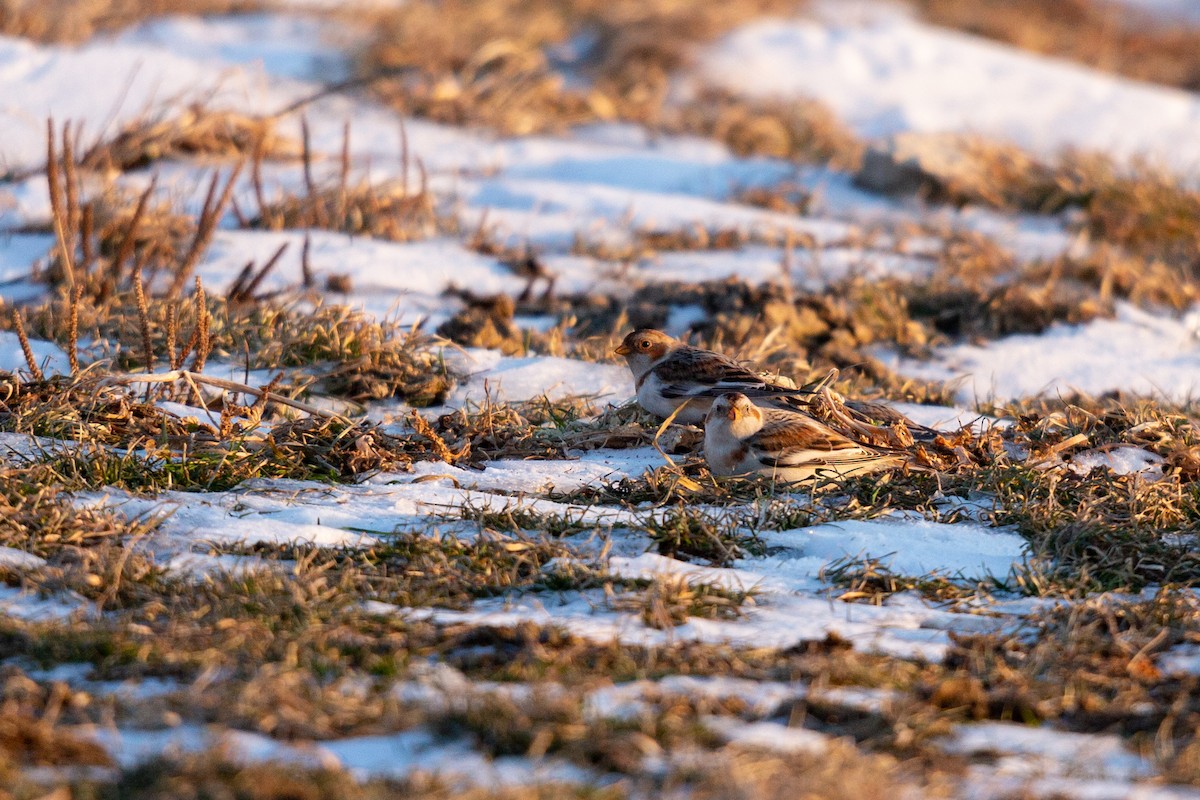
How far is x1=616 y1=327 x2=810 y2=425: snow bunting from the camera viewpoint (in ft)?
15.9

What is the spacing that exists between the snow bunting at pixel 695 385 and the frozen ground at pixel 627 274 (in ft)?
0.80

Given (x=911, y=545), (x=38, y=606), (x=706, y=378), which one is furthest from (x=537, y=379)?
(x=38, y=606)

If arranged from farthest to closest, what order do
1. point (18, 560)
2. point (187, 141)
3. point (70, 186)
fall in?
point (187, 141) → point (70, 186) → point (18, 560)

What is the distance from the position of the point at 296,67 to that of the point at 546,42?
2404 millimetres

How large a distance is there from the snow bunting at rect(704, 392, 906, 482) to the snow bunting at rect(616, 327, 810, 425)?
1.34 feet

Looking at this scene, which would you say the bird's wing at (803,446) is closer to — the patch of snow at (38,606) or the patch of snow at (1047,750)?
the patch of snow at (1047,750)

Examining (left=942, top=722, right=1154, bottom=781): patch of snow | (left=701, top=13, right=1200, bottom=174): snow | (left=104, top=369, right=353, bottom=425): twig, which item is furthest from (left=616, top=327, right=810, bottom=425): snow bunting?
(left=701, top=13, right=1200, bottom=174): snow

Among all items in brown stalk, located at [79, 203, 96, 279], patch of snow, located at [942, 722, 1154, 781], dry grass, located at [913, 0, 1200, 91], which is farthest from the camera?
dry grass, located at [913, 0, 1200, 91]

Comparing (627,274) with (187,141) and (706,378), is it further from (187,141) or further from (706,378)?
(187,141)

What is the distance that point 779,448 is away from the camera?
4223mm

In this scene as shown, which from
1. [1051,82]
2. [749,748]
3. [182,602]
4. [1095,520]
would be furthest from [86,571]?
[1051,82]

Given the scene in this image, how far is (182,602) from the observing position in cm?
324

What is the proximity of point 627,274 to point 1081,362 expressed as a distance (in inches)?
96.0

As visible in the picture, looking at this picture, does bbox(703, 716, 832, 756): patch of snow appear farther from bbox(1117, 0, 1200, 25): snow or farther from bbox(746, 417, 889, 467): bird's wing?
bbox(1117, 0, 1200, 25): snow
